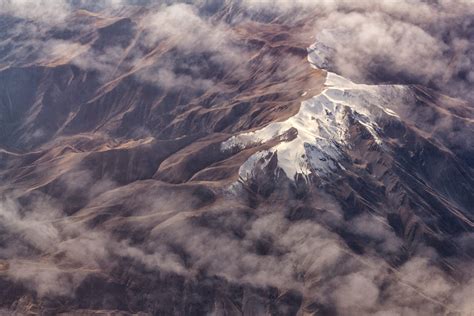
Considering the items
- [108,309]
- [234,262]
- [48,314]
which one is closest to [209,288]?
[234,262]

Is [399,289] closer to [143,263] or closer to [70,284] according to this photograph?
[143,263]

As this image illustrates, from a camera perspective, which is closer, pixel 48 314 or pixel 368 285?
pixel 48 314

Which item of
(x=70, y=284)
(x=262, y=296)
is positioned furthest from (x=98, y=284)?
(x=262, y=296)

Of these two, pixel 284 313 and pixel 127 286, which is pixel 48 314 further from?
pixel 284 313

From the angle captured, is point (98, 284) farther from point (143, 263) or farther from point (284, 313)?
point (284, 313)

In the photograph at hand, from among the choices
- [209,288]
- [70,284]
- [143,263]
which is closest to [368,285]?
[209,288]

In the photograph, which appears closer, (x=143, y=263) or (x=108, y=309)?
(x=108, y=309)

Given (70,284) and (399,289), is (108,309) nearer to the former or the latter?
(70,284)
